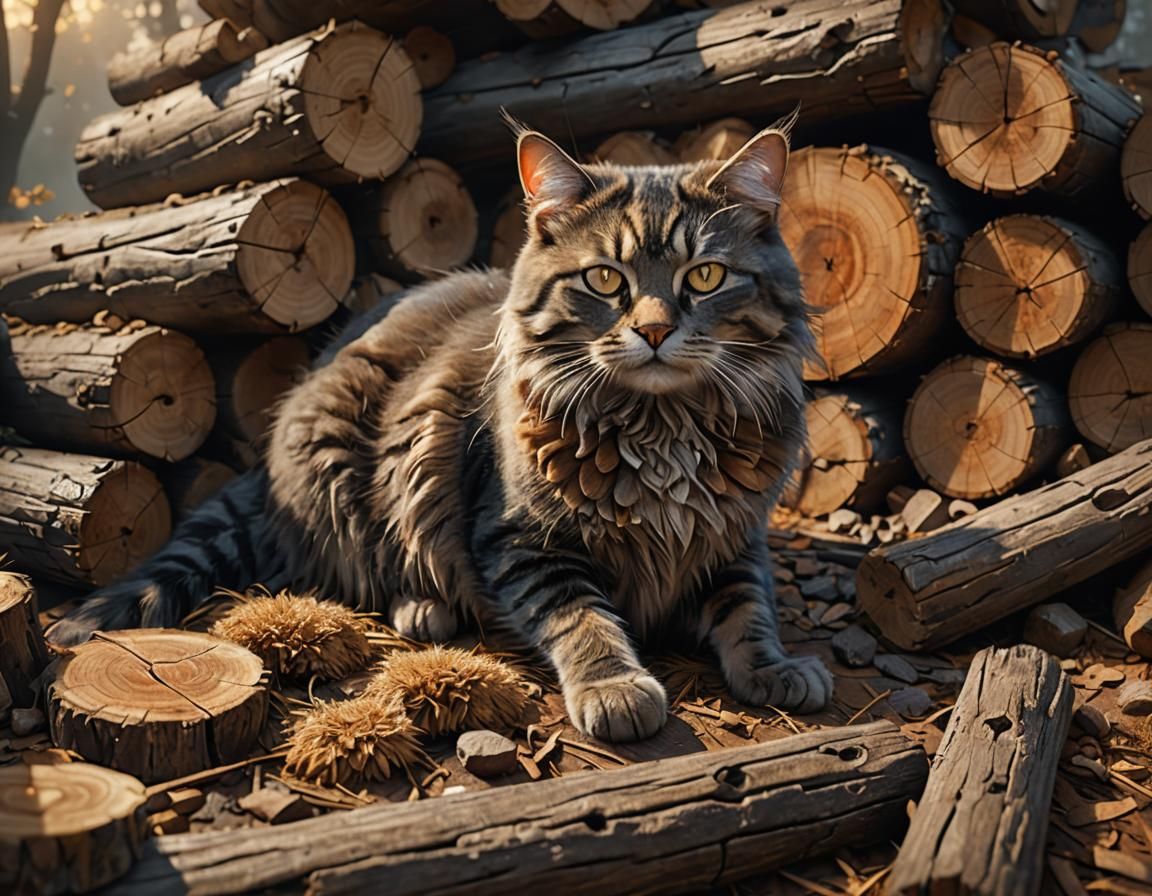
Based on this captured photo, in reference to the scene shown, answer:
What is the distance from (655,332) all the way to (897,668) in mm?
1193

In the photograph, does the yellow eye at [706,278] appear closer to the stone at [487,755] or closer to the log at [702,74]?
the stone at [487,755]

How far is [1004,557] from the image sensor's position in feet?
8.66

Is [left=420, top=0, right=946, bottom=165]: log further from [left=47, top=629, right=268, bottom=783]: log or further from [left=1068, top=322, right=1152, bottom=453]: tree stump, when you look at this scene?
[left=47, top=629, right=268, bottom=783]: log

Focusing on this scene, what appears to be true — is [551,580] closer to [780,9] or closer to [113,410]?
[113,410]

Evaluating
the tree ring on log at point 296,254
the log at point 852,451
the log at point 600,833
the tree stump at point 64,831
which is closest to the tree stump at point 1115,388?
the log at point 852,451

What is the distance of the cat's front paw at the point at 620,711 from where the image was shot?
6.84 feet

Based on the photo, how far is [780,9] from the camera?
343 centimetres

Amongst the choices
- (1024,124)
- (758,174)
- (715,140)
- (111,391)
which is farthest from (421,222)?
(1024,124)

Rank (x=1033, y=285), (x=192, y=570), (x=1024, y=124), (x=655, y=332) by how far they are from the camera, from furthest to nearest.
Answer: (x=1033, y=285), (x=1024, y=124), (x=192, y=570), (x=655, y=332)

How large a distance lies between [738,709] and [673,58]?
2.49 m

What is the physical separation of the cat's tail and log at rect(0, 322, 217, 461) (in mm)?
317

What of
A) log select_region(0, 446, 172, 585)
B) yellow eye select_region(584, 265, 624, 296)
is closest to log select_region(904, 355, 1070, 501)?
yellow eye select_region(584, 265, 624, 296)

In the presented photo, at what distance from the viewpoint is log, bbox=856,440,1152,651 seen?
2.60 meters

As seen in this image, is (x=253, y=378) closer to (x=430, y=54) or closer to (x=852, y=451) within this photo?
(x=430, y=54)
